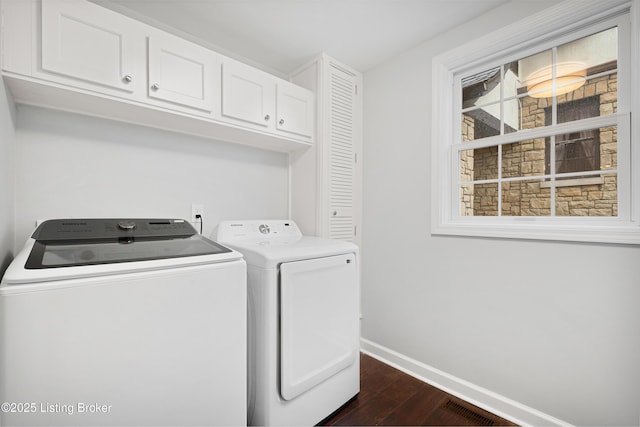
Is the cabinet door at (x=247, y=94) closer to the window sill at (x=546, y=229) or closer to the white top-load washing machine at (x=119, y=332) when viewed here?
the white top-load washing machine at (x=119, y=332)

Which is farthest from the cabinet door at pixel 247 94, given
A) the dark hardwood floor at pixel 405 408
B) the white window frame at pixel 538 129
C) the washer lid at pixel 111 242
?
the dark hardwood floor at pixel 405 408

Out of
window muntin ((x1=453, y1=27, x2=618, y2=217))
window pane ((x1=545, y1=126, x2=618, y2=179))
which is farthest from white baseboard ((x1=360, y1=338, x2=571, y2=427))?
window pane ((x1=545, y1=126, x2=618, y2=179))

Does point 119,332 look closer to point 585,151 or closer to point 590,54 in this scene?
point 585,151

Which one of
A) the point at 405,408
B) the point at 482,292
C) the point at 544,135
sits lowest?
the point at 405,408

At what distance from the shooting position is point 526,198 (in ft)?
5.86

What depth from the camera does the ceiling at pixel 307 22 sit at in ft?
5.70

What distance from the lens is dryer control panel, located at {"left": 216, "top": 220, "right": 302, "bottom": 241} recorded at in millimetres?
1896

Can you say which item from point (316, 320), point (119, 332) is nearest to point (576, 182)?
point (316, 320)

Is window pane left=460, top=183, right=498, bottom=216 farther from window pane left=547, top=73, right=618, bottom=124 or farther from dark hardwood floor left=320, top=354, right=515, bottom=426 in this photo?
dark hardwood floor left=320, top=354, right=515, bottom=426

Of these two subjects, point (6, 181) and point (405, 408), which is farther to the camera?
point (405, 408)

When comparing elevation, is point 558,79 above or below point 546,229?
above

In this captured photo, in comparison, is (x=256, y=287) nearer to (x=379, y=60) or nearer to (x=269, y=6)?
(x=269, y=6)

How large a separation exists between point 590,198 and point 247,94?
7.27 ft

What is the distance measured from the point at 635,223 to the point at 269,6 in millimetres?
2363
